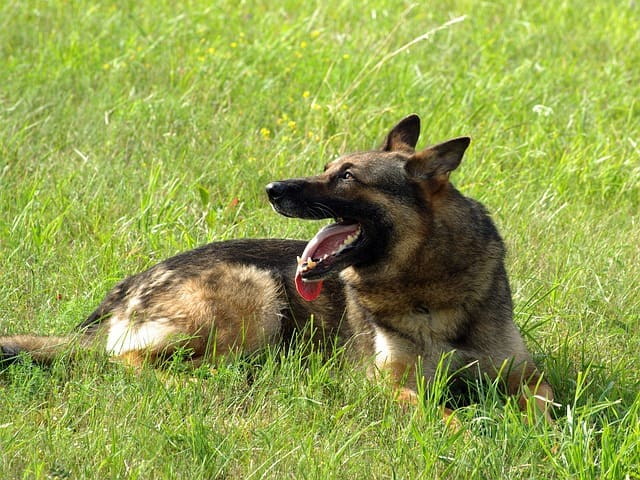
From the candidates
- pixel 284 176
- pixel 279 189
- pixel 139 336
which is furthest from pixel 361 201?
pixel 284 176

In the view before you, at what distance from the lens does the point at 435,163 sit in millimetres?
4809

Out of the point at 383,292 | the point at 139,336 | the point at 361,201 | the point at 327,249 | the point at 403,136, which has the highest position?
the point at 403,136

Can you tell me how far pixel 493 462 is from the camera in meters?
3.93

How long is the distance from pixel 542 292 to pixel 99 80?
13.7 ft

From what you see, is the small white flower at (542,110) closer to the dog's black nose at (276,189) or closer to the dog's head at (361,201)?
the dog's head at (361,201)

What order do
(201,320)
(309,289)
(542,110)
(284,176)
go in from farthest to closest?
1. (542,110)
2. (284,176)
3. (309,289)
4. (201,320)

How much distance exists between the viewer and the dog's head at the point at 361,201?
474 cm

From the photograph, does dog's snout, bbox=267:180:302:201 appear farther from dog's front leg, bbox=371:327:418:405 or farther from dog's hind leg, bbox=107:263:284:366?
dog's front leg, bbox=371:327:418:405

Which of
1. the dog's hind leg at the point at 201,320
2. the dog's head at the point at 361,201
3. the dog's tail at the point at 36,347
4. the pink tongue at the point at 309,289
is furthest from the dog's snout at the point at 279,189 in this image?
the dog's tail at the point at 36,347

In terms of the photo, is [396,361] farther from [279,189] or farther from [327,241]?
[279,189]

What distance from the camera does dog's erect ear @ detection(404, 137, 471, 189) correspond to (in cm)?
476

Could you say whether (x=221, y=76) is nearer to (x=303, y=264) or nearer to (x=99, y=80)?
(x=99, y=80)

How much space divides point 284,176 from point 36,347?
272 cm

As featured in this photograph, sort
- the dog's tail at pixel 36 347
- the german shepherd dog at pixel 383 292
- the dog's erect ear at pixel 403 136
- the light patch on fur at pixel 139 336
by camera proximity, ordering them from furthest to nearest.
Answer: the dog's erect ear at pixel 403 136 → the light patch on fur at pixel 139 336 → the german shepherd dog at pixel 383 292 → the dog's tail at pixel 36 347
